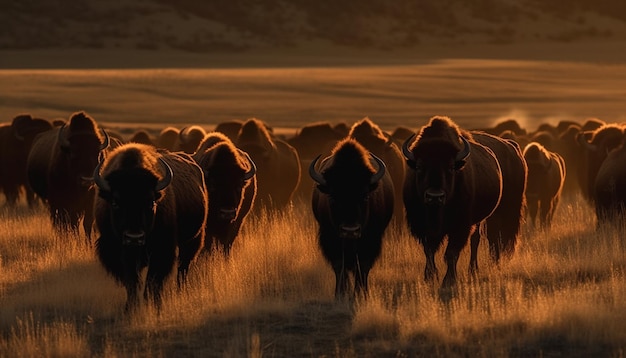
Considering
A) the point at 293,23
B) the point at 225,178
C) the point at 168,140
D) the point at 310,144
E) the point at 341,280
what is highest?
the point at 293,23

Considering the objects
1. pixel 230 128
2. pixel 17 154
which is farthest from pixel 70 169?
pixel 230 128

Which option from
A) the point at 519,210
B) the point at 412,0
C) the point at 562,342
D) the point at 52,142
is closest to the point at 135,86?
the point at 52,142

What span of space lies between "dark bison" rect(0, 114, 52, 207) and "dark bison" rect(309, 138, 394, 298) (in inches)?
408

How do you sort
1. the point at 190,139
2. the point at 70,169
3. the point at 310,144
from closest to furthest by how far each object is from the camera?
the point at 70,169
the point at 190,139
the point at 310,144

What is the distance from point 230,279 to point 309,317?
5.28 ft

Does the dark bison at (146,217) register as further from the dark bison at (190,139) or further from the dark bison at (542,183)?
the dark bison at (542,183)

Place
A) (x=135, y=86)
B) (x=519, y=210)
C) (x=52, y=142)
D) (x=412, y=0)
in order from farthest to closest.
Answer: (x=412, y=0)
(x=135, y=86)
(x=52, y=142)
(x=519, y=210)

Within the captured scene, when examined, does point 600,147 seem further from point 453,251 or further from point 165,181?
point 165,181

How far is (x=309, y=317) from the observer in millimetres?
11016

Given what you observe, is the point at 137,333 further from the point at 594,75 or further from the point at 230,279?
the point at 594,75

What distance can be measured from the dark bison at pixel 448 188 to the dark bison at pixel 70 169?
4212 millimetres

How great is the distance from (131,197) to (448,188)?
10.7 feet

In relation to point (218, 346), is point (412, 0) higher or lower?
higher

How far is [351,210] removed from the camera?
11.3m
